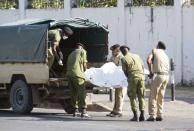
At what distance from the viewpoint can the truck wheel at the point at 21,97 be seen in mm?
17938

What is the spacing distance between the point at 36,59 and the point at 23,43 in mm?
811

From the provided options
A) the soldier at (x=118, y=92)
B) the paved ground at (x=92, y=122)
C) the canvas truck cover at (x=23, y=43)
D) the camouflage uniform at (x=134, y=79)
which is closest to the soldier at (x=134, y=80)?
the camouflage uniform at (x=134, y=79)

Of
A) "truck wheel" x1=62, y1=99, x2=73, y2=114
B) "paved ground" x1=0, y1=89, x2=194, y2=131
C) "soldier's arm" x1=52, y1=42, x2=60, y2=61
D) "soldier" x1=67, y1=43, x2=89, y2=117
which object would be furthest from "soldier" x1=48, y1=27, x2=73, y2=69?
"paved ground" x1=0, y1=89, x2=194, y2=131

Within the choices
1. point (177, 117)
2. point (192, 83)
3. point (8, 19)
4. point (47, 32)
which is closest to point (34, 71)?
point (47, 32)

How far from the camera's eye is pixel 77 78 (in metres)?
17.1

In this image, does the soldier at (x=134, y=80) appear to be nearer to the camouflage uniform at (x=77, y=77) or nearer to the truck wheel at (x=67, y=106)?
the camouflage uniform at (x=77, y=77)

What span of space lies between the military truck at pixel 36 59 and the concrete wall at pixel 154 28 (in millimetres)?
7958

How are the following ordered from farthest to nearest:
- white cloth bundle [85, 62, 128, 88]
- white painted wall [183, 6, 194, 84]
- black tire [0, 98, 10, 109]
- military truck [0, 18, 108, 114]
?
white painted wall [183, 6, 194, 84] → black tire [0, 98, 10, 109] → military truck [0, 18, 108, 114] → white cloth bundle [85, 62, 128, 88]

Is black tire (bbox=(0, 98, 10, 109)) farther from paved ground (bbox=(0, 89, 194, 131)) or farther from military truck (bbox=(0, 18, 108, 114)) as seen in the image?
paved ground (bbox=(0, 89, 194, 131))

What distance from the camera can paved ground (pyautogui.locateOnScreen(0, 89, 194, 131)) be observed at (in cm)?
1488

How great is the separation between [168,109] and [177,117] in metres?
1.74

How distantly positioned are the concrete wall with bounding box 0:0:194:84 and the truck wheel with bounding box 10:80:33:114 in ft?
32.6

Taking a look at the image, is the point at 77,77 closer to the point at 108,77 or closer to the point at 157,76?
the point at 108,77

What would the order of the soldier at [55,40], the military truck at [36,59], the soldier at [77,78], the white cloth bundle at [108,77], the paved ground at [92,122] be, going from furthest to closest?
the military truck at [36,59] < the soldier at [55,40] < the white cloth bundle at [108,77] < the soldier at [77,78] < the paved ground at [92,122]
